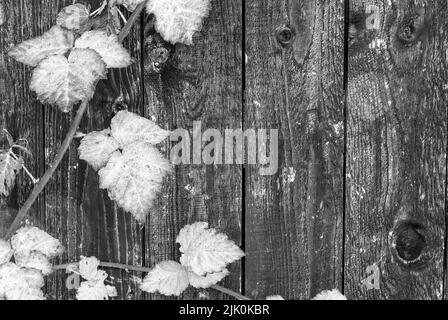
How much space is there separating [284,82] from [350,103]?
169 millimetres

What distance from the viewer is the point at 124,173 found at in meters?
1.46

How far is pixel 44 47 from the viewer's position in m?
1.45

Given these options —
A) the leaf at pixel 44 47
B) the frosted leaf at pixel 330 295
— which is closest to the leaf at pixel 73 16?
the leaf at pixel 44 47

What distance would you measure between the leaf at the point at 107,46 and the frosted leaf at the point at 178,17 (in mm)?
98

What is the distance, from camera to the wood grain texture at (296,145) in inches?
62.2

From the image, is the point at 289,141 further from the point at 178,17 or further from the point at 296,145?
the point at 178,17

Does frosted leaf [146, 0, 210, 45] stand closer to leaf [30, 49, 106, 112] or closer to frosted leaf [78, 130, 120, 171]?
leaf [30, 49, 106, 112]

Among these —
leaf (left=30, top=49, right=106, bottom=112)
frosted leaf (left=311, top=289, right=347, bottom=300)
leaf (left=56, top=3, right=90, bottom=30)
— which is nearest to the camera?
leaf (left=30, top=49, right=106, bottom=112)

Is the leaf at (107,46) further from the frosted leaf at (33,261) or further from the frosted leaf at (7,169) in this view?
the frosted leaf at (33,261)

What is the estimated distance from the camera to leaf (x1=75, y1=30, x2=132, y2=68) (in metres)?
1.44

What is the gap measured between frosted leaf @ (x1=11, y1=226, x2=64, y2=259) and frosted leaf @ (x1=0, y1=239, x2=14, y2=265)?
1 centimetres

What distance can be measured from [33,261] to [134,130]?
1.30 feet

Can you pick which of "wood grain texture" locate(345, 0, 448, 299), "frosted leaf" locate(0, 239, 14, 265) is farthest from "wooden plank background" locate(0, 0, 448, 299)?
"frosted leaf" locate(0, 239, 14, 265)

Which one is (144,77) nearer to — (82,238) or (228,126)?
(228,126)
